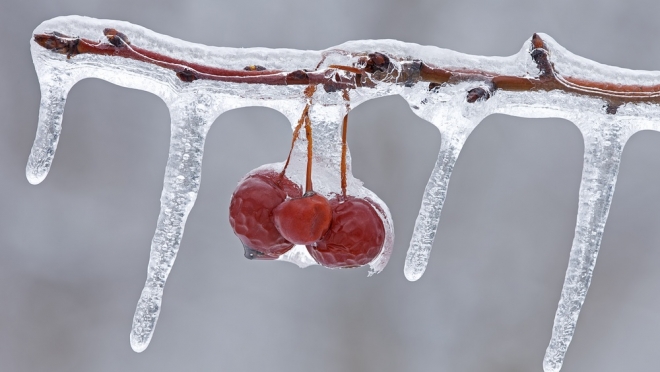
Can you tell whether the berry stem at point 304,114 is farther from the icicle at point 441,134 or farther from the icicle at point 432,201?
the icicle at point 432,201

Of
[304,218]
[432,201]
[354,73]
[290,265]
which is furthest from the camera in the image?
[290,265]

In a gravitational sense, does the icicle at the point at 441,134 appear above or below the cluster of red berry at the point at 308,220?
above

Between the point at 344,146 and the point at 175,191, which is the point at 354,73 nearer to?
the point at 344,146

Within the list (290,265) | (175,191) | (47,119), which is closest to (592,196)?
(175,191)

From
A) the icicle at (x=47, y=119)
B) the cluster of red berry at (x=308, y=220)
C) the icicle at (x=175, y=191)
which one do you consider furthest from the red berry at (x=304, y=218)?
the icicle at (x=47, y=119)

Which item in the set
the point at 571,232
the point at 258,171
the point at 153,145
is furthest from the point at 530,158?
the point at 258,171

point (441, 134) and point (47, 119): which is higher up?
point (441, 134)
